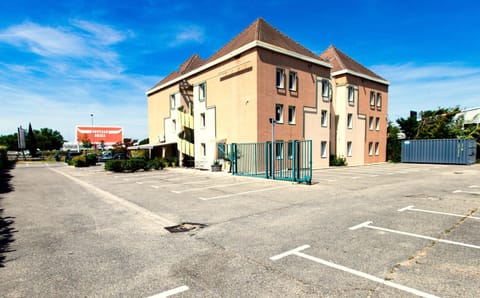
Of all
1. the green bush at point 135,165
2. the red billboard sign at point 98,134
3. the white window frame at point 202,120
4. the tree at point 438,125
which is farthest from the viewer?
the red billboard sign at point 98,134

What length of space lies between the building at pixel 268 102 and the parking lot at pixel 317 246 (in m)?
11.3

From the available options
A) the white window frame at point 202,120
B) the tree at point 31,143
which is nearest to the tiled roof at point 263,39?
the white window frame at point 202,120

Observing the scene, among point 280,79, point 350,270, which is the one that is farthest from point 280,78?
point 350,270

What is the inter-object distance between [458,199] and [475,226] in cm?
369

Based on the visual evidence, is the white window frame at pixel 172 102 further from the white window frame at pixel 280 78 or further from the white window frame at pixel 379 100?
the white window frame at pixel 379 100

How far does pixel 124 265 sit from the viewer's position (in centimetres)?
411

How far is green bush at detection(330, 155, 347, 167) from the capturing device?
82.7 ft

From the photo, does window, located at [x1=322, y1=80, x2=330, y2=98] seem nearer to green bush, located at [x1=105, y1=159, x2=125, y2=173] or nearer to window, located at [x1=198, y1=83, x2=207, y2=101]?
window, located at [x1=198, y1=83, x2=207, y2=101]

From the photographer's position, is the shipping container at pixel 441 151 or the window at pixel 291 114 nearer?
the window at pixel 291 114

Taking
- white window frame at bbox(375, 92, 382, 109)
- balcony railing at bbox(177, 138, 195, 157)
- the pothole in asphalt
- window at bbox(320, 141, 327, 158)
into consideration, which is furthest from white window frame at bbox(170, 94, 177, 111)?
the pothole in asphalt

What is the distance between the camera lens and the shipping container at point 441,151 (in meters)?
25.4

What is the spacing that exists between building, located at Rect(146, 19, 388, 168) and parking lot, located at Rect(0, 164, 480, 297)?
1129 centimetres

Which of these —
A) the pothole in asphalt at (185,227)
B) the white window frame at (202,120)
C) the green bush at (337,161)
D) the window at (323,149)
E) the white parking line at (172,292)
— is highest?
the white window frame at (202,120)

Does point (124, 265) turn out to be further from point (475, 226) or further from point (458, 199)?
point (458, 199)
